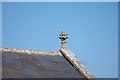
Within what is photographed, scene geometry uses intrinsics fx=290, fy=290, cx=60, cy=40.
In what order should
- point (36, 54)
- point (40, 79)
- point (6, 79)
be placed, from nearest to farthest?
point (6, 79) → point (40, 79) → point (36, 54)

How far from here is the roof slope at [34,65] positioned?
730 inches

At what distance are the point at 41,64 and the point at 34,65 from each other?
0.79 meters

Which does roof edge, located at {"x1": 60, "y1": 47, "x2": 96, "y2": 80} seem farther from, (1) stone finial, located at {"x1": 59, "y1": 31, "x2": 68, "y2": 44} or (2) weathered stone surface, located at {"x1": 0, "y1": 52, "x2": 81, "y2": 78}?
(1) stone finial, located at {"x1": 59, "y1": 31, "x2": 68, "y2": 44}

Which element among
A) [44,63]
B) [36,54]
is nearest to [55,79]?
[44,63]

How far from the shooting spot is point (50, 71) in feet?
65.8

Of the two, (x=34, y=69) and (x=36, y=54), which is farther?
(x=36, y=54)

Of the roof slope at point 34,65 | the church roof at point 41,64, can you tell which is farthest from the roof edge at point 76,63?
the roof slope at point 34,65

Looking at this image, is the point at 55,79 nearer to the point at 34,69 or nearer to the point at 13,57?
the point at 34,69

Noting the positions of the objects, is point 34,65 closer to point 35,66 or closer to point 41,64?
point 35,66

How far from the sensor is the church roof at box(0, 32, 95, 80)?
61.4 feet

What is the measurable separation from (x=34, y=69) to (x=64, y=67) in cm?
282

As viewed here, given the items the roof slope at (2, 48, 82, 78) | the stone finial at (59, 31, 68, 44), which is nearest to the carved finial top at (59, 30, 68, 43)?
the stone finial at (59, 31, 68, 44)

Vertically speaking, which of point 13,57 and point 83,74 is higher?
point 13,57

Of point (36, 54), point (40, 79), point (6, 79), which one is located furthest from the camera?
point (36, 54)
